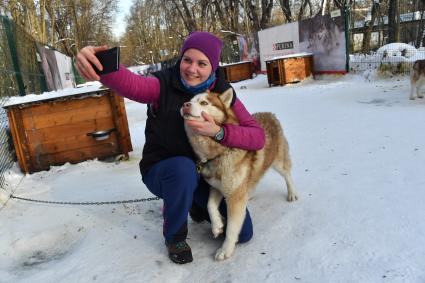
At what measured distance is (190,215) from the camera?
3.13m

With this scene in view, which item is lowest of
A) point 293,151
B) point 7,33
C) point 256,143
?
point 293,151

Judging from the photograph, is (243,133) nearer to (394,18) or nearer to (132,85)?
(132,85)

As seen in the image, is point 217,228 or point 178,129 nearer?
point 178,129

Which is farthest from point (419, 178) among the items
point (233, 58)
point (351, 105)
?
point (233, 58)

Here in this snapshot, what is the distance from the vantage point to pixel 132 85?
2.32m

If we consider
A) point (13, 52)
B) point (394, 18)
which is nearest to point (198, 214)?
point (13, 52)

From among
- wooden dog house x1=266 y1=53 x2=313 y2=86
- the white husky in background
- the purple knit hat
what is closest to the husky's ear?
the purple knit hat

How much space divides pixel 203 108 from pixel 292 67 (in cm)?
1074

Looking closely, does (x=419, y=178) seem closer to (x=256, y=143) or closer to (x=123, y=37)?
(x=256, y=143)

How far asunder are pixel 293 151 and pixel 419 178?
5.61 feet

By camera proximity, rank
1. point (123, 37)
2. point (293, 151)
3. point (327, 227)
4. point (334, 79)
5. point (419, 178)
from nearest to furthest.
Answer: point (327, 227) → point (419, 178) → point (293, 151) → point (334, 79) → point (123, 37)

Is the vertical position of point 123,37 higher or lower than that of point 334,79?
higher

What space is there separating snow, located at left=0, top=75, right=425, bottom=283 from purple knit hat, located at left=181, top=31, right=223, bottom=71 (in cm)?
125

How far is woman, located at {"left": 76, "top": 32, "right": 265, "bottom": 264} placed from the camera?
2.38 metres
